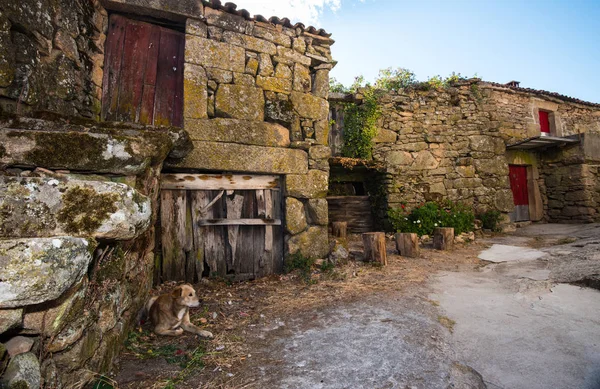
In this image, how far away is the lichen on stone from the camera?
4.99ft

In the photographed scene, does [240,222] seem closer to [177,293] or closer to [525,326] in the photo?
[177,293]

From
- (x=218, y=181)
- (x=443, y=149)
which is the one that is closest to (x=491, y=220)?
(x=443, y=149)

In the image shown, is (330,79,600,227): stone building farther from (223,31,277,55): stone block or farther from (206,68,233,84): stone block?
(206,68,233,84): stone block

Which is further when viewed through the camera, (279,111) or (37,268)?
(279,111)

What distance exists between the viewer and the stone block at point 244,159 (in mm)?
3869

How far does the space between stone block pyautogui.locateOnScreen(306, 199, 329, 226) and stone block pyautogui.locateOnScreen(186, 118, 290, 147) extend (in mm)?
1012

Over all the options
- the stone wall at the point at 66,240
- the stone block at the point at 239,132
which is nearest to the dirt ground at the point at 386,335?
the stone wall at the point at 66,240

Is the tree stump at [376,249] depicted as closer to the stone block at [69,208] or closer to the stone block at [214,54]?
the stone block at [214,54]

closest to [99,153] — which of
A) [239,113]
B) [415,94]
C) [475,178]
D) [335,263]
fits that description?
[239,113]

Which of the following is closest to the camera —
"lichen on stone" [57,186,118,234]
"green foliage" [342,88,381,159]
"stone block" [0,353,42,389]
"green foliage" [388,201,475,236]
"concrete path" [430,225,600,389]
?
"stone block" [0,353,42,389]

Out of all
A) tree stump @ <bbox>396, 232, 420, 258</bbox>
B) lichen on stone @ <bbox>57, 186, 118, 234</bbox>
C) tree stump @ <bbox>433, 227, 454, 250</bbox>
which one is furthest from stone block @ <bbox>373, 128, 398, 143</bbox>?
lichen on stone @ <bbox>57, 186, 118, 234</bbox>

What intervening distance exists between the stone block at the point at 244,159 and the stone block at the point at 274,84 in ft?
3.13

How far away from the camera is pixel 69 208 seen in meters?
1.54

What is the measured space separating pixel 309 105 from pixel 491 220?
6574 mm
